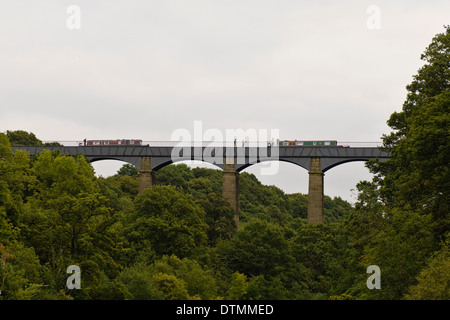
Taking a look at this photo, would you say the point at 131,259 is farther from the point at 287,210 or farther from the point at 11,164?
the point at 287,210

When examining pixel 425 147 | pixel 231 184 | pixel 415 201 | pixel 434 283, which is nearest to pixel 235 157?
pixel 231 184

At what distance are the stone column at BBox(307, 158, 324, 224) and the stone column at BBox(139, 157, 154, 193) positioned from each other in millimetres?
20702

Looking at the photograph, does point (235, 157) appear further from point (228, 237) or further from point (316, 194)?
point (228, 237)

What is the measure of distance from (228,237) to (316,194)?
13.1m

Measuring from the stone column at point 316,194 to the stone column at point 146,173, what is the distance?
2070 cm

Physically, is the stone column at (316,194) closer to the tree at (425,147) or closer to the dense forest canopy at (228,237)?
the dense forest canopy at (228,237)

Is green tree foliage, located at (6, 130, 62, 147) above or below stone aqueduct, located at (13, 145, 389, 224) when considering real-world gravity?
above

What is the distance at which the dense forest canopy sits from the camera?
40500mm

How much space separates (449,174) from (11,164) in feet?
104

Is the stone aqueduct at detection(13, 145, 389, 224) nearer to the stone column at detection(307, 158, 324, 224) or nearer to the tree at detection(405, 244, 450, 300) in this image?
the stone column at detection(307, 158, 324, 224)

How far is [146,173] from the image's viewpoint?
94688 mm

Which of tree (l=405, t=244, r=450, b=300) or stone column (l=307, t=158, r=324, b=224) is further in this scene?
stone column (l=307, t=158, r=324, b=224)
